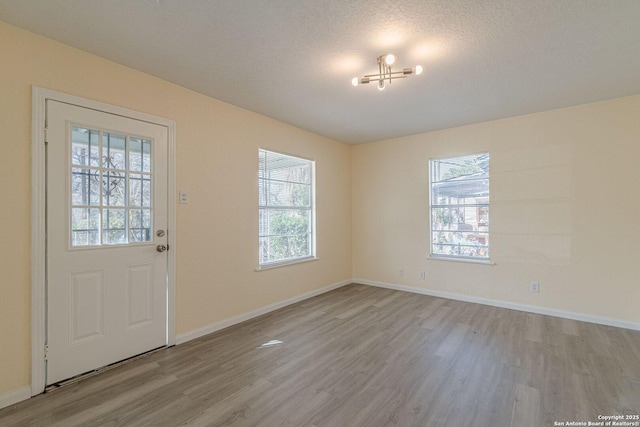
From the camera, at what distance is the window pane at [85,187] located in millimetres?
2227

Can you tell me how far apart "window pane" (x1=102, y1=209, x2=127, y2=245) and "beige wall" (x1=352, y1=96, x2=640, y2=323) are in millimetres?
3835

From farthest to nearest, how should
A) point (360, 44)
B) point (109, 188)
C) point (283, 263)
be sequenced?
point (283, 263) < point (109, 188) < point (360, 44)

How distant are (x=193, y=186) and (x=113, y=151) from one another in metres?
0.75

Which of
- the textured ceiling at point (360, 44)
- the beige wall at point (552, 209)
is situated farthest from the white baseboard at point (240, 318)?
the textured ceiling at point (360, 44)

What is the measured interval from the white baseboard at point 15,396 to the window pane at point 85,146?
163cm

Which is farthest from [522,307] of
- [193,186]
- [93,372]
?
[93,372]

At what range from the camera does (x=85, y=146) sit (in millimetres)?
2285

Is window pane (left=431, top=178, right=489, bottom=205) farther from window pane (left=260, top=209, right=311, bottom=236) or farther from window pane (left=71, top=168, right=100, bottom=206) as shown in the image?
window pane (left=71, top=168, right=100, bottom=206)

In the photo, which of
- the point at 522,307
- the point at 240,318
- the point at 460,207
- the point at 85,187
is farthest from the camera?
the point at 460,207

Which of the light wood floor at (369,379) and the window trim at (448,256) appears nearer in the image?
the light wood floor at (369,379)

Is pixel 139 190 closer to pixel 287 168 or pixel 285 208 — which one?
pixel 285 208

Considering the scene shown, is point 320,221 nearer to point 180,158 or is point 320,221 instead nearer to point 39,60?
point 180,158

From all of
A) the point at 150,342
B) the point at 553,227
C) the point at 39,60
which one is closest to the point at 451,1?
the point at 39,60

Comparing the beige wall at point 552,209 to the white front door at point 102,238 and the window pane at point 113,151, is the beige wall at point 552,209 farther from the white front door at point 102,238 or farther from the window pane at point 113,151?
the window pane at point 113,151
